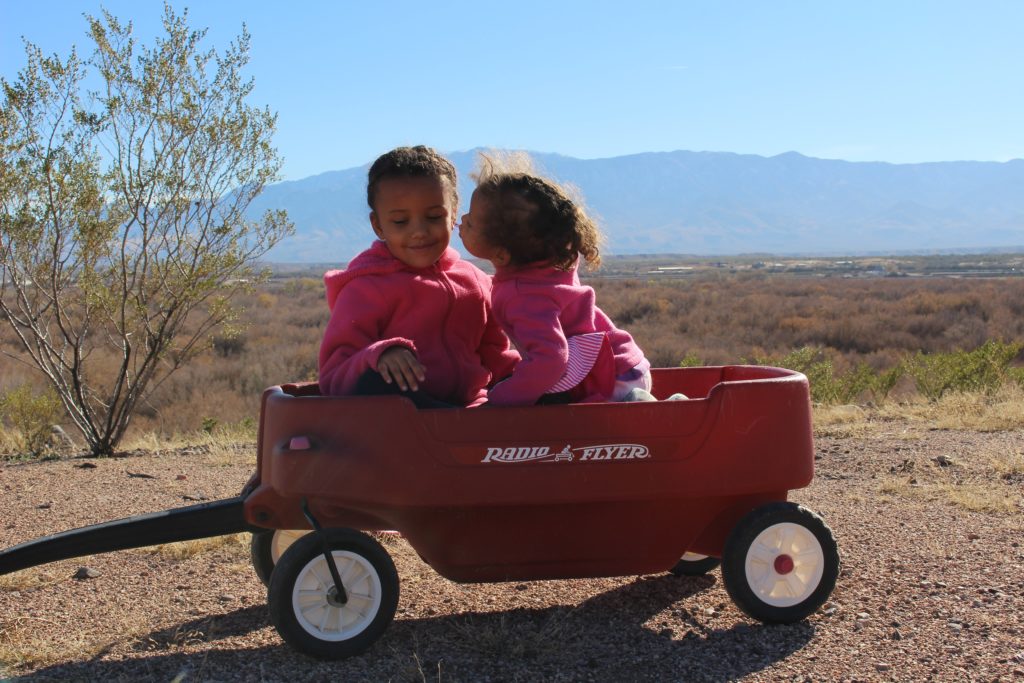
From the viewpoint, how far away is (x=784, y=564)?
353cm

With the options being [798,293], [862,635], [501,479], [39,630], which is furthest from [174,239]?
[798,293]

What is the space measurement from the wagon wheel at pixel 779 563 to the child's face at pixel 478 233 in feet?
4.21

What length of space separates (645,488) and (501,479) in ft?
1.61

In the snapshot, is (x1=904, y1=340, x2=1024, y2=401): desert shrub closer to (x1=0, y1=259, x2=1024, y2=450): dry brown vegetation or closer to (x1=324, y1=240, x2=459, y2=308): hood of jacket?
(x1=0, y1=259, x2=1024, y2=450): dry brown vegetation

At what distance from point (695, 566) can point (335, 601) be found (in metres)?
1.63

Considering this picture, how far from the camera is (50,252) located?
8.04 metres

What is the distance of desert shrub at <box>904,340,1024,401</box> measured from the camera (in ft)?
32.5

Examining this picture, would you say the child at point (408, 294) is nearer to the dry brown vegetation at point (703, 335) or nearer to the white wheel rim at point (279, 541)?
the white wheel rim at point (279, 541)

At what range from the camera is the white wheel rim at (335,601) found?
327 centimetres

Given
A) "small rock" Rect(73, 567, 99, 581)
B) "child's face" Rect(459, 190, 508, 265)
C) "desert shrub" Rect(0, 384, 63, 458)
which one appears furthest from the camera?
"desert shrub" Rect(0, 384, 63, 458)

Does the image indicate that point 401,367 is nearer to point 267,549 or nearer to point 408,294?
point 408,294

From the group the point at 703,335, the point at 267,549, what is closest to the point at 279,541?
the point at 267,549

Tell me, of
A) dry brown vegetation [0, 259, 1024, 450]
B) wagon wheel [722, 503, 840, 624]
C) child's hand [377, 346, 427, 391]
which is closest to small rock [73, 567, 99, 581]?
child's hand [377, 346, 427, 391]

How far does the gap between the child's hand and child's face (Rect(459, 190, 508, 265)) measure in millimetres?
530
